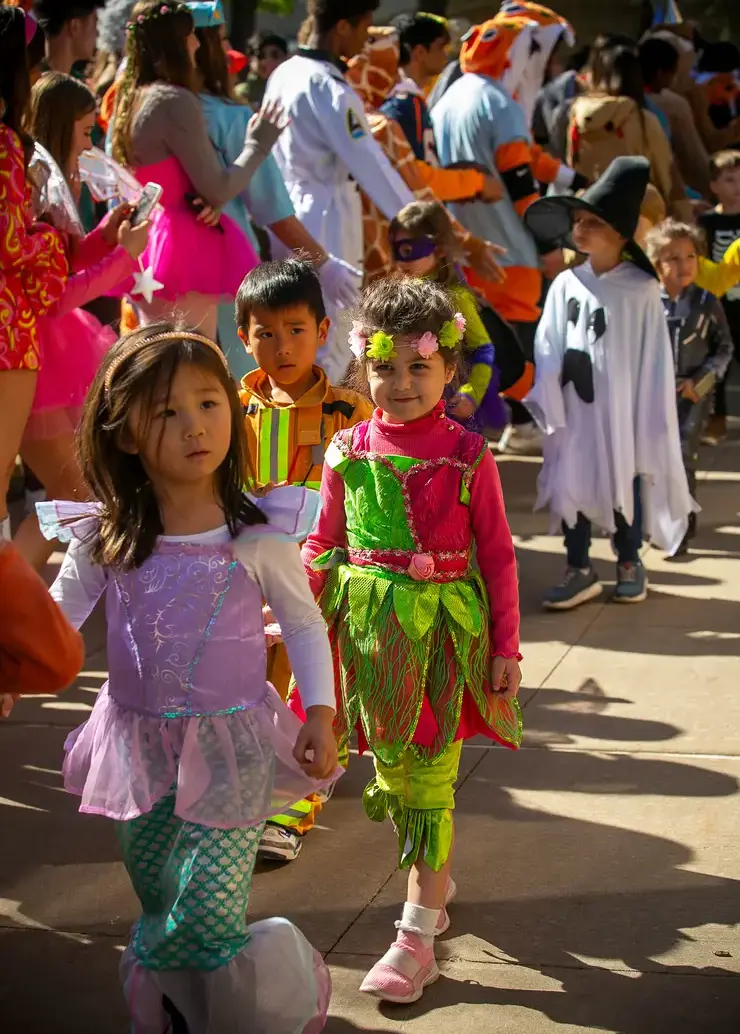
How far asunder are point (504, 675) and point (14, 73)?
245 cm

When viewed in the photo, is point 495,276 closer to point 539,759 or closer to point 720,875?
point 539,759

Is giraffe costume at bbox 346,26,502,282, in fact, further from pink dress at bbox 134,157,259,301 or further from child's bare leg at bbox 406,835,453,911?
child's bare leg at bbox 406,835,453,911

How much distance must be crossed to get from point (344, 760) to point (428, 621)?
689 mm

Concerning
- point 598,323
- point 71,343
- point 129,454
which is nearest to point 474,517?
point 129,454

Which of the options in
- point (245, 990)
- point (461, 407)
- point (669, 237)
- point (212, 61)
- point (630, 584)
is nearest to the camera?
point (245, 990)

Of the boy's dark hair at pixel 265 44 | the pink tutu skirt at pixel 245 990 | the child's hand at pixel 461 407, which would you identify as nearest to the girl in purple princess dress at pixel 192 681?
the pink tutu skirt at pixel 245 990

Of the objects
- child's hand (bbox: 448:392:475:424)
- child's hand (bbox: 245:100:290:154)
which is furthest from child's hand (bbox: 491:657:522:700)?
child's hand (bbox: 245:100:290:154)

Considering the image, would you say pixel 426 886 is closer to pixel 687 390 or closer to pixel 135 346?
pixel 135 346

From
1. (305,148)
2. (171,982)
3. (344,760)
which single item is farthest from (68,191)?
(171,982)

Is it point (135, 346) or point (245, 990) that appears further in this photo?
point (135, 346)

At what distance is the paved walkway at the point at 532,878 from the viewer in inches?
127

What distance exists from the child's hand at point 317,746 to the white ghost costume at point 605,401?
12.4ft

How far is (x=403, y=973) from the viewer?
325 cm

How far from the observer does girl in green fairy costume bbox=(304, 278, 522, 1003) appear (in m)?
3.41
